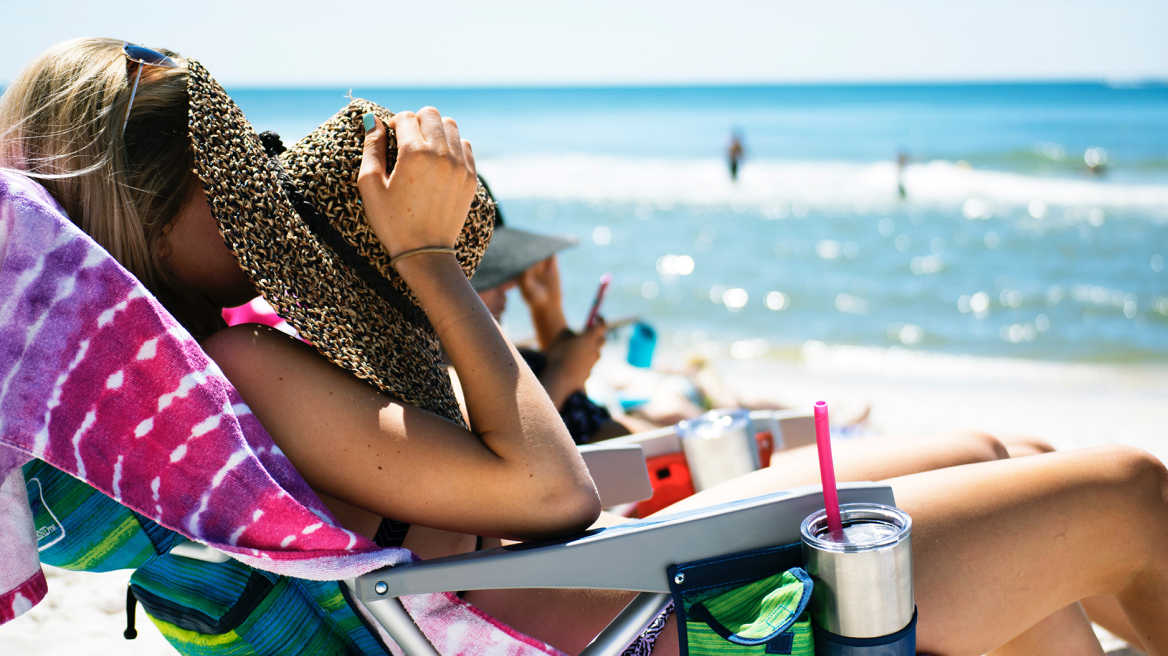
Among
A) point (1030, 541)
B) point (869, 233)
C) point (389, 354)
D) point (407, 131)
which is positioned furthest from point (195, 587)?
point (869, 233)

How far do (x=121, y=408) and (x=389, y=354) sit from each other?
1.15 ft

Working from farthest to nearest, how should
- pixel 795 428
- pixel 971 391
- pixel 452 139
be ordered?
1. pixel 971 391
2. pixel 795 428
3. pixel 452 139

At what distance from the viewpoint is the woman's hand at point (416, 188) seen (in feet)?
4.05

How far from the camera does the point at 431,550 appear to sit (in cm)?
138

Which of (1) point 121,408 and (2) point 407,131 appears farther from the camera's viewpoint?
(2) point 407,131

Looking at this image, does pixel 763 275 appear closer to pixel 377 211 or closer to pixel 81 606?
pixel 81 606

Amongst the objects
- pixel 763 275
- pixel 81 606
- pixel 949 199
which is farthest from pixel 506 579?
pixel 949 199

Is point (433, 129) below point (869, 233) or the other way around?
the other way around

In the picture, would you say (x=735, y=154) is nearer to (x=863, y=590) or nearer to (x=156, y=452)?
(x=863, y=590)

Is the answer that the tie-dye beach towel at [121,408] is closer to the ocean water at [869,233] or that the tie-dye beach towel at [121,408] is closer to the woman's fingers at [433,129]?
the woman's fingers at [433,129]

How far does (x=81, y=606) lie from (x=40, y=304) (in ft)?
5.87

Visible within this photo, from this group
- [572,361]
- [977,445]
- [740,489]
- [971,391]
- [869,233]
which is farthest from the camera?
[869,233]

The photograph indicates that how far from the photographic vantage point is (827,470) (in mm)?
1154

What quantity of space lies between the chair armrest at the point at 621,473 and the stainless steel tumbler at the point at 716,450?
1.24 feet
